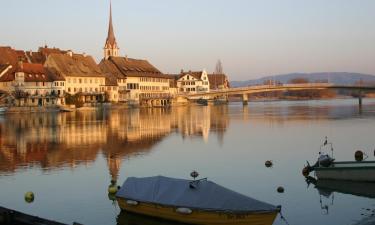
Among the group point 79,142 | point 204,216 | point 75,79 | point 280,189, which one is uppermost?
point 75,79

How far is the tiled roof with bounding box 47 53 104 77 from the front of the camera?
366 ft

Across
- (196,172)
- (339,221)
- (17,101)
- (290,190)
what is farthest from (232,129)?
(17,101)

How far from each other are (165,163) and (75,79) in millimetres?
81934

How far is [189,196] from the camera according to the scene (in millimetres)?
19375

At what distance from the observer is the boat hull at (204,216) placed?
17.8 meters

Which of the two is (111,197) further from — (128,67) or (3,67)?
(128,67)

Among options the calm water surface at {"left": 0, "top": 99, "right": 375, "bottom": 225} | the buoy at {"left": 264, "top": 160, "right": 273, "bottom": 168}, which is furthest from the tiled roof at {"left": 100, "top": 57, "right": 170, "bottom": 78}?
the buoy at {"left": 264, "top": 160, "right": 273, "bottom": 168}

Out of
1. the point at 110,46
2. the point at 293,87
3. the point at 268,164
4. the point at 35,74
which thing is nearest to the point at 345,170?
the point at 268,164

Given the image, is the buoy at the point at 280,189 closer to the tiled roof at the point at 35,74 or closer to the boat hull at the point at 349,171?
the boat hull at the point at 349,171

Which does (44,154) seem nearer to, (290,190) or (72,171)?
(72,171)

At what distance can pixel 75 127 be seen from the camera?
63.2m

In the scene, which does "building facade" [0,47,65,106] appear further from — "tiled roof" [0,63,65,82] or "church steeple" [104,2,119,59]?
"church steeple" [104,2,119,59]

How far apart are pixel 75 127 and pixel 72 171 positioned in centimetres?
3106

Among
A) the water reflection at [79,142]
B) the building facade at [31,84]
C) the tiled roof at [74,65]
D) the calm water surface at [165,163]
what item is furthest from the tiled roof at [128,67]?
the calm water surface at [165,163]
